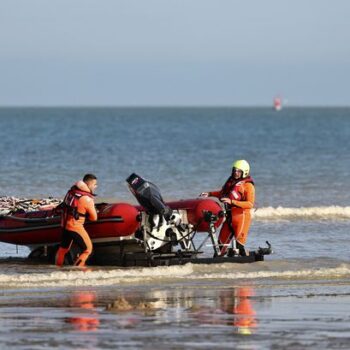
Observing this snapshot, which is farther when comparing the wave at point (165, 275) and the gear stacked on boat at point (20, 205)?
the gear stacked on boat at point (20, 205)

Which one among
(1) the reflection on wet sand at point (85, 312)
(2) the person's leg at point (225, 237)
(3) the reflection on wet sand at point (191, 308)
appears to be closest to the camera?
(1) the reflection on wet sand at point (85, 312)

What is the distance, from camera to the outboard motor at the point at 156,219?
1512 centimetres

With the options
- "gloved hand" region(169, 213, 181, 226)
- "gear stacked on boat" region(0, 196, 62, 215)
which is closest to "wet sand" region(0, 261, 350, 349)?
"gloved hand" region(169, 213, 181, 226)

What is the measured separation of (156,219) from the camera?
15281 millimetres

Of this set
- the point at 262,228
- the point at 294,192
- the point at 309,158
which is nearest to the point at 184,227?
the point at 262,228

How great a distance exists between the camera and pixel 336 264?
1627cm

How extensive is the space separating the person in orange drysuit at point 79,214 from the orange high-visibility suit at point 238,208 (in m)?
1.62

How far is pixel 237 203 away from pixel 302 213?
9.07 m

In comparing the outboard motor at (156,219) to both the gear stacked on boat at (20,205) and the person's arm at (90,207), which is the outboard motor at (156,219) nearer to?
the person's arm at (90,207)

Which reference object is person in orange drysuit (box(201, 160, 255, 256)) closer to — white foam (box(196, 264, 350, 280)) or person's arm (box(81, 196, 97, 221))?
white foam (box(196, 264, 350, 280))

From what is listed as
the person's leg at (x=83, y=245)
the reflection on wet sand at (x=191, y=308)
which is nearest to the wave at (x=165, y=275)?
the person's leg at (x=83, y=245)

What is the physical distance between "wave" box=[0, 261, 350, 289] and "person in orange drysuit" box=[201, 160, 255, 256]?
468 mm

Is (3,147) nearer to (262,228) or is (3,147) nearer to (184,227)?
(262,228)

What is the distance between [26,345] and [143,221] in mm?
6011
